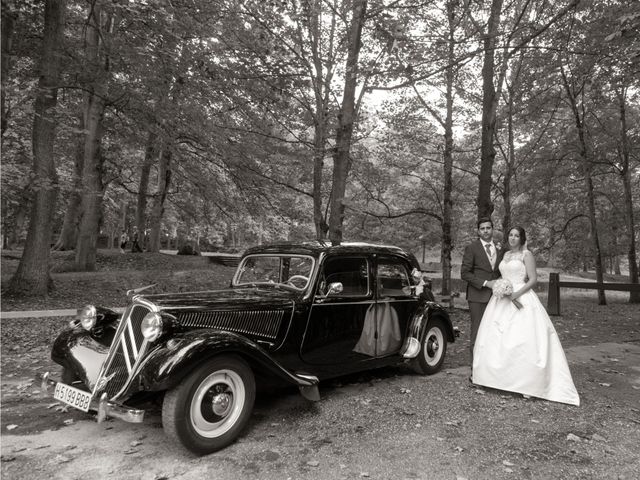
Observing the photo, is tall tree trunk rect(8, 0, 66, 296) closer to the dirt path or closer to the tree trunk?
the tree trunk

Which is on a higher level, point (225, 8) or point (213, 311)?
point (225, 8)

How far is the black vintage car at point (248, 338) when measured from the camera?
3.45 meters

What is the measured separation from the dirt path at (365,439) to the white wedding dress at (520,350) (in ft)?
0.55

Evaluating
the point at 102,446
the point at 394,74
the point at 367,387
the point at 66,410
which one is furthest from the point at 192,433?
the point at 394,74

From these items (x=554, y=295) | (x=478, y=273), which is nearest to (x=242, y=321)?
(x=478, y=273)

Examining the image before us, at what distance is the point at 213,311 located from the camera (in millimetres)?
3982

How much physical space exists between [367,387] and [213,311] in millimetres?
2432

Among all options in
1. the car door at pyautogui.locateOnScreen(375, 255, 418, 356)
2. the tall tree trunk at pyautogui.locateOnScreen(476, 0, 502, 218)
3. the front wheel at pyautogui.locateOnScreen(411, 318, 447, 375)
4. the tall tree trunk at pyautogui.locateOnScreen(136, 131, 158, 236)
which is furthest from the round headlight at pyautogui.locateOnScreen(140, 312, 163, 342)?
the tall tree trunk at pyautogui.locateOnScreen(136, 131, 158, 236)

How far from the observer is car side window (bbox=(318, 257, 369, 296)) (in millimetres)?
4910

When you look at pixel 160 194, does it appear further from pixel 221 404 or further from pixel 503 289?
pixel 221 404

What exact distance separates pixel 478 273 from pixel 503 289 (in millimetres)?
560

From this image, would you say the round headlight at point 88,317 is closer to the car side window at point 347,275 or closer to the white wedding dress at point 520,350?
the car side window at point 347,275

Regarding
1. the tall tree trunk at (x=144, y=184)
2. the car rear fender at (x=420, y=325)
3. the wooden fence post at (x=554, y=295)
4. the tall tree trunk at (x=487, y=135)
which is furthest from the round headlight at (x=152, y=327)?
the tall tree trunk at (x=144, y=184)

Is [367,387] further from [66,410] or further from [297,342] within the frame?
[66,410]
